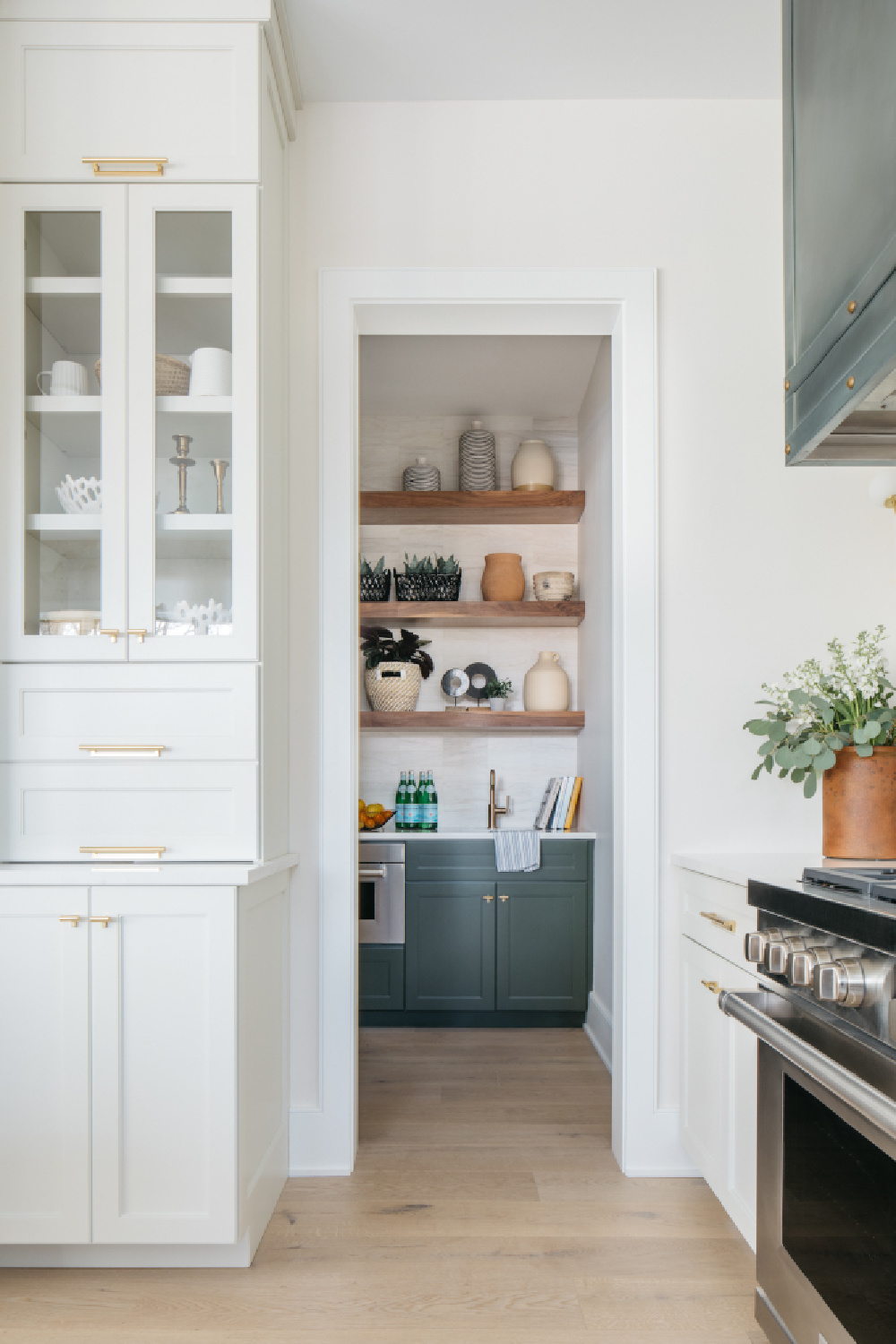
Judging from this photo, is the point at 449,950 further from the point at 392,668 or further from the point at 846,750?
the point at 846,750

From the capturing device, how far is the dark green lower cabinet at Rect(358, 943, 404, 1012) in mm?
4113

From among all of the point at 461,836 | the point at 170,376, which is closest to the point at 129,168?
the point at 170,376

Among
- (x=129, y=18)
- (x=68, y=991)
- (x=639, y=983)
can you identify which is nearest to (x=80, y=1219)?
(x=68, y=991)

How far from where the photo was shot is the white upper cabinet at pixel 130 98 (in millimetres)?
2314

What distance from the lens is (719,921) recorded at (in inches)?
90.8

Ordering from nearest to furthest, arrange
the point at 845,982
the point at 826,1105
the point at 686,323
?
the point at 845,982 < the point at 826,1105 < the point at 686,323

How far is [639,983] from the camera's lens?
269 cm

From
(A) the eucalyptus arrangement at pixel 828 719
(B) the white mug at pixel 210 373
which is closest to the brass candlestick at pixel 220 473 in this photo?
(B) the white mug at pixel 210 373

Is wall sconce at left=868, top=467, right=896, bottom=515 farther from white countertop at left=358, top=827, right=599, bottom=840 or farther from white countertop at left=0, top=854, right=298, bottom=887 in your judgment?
white countertop at left=358, top=827, right=599, bottom=840

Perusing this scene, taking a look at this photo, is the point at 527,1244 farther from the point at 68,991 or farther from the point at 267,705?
the point at 267,705

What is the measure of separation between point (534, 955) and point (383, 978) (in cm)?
64

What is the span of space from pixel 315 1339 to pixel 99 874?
1.01 meters

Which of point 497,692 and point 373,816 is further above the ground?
point 497,692

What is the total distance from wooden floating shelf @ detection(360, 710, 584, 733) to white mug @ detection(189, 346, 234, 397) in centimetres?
220
